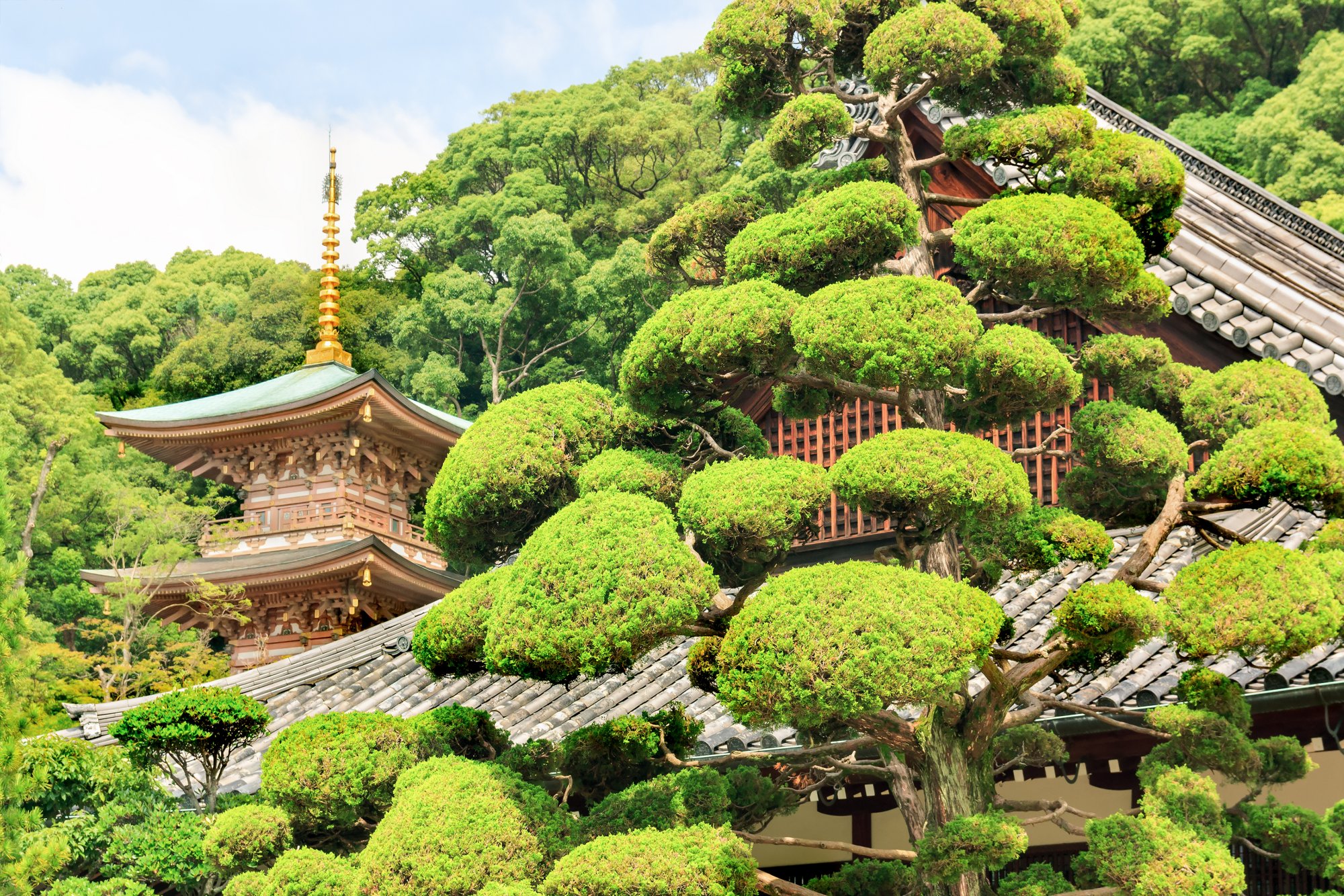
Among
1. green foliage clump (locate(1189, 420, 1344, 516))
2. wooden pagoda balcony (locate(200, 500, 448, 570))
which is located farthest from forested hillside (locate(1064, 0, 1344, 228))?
green foliage clump (locate(1189, 420, 1344, 516))

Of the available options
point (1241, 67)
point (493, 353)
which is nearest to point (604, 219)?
point (493, 353)

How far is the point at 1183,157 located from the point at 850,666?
900 cm

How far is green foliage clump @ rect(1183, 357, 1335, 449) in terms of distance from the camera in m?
6.77

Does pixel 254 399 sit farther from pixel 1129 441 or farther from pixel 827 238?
pixel 1129 441

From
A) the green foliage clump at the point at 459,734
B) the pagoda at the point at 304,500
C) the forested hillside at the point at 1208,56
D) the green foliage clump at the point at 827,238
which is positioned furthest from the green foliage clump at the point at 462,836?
the forested hillside at the point at 1208,56

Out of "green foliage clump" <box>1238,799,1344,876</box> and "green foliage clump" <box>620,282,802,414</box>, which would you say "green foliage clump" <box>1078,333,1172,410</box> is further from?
"green foliage clump" <box>1238,799,1344,876</box>

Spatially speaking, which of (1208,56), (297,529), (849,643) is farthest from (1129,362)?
(1208,56)

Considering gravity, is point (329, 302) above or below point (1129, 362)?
above

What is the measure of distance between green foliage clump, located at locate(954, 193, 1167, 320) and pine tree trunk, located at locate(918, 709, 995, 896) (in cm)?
209

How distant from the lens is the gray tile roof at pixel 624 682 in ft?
24.0

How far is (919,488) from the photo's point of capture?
5.97 m

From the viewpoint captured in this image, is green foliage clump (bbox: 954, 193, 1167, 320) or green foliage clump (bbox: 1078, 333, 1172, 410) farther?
green foliage clump (bbox: 1078, 333, 1172, 410)

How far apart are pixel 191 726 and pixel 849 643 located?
4.98m

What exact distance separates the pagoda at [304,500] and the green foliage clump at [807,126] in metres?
12.5
